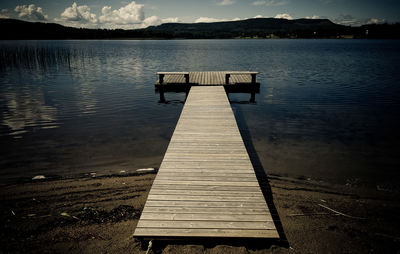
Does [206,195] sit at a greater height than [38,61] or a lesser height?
lesser

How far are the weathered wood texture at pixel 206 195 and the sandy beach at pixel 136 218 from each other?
33 cm

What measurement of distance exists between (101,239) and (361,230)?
5.36 metres

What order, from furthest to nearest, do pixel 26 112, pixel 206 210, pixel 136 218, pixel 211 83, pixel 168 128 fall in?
pixel 211 83 < pixel 26 112 < pixel 168 128 < pixel 136 218 < pixel 206 210

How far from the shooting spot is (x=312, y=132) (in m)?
10.7

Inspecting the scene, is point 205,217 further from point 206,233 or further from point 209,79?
point 209,79

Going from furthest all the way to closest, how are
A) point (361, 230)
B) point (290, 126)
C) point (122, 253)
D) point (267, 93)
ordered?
point (267, 93) < point (290, 126) < point (361, 230) < point (122, 253)

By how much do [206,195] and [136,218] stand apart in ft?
5.81

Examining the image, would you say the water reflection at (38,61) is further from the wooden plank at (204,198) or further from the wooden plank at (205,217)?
the wooden plank at (205,217)

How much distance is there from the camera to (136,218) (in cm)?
503

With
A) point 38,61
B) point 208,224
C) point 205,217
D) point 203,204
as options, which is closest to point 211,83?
point 203,204

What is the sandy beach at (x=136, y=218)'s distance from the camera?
425cm

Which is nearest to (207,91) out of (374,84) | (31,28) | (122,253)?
(122,253)

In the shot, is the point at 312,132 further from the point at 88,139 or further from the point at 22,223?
the point at 22,223

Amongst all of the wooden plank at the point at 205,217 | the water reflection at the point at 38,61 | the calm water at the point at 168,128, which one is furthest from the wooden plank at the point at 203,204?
Result: the water reflection at the point at 38,61
